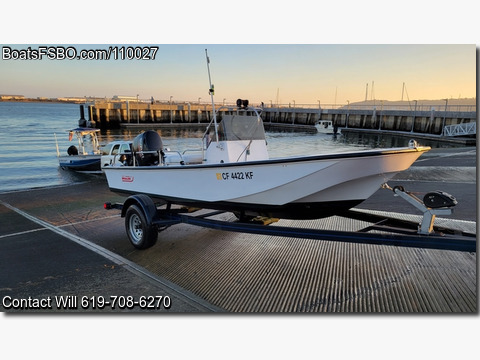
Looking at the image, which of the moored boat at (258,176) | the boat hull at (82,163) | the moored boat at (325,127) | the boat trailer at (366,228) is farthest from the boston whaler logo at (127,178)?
the moored boat at (325,127)

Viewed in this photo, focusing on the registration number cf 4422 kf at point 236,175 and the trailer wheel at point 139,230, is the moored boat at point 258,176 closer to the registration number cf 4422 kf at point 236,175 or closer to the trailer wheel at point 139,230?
the registration number cf 4422 kf at point 236,175

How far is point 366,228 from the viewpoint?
411 centimetres

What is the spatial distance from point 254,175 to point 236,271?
4.22ft

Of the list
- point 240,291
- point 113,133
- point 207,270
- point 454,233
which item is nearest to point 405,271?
point 454,233

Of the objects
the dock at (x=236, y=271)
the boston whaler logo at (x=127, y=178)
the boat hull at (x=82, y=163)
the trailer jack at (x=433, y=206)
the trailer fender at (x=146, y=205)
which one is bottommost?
the boat hull at (x=82, y=163)

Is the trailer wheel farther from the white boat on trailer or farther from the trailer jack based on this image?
the trailer jack

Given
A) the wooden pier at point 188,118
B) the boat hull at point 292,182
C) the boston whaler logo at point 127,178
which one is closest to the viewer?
the boat hull at point 292,182

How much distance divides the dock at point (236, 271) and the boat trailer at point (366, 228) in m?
0.43

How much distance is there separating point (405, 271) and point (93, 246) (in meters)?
4.37

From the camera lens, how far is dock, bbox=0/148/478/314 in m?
3.72

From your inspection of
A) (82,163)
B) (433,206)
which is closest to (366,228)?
(433,206)

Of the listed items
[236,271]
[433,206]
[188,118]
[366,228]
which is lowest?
[236,271]

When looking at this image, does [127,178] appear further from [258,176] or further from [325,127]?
[325,127]

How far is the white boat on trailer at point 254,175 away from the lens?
3.85 m
